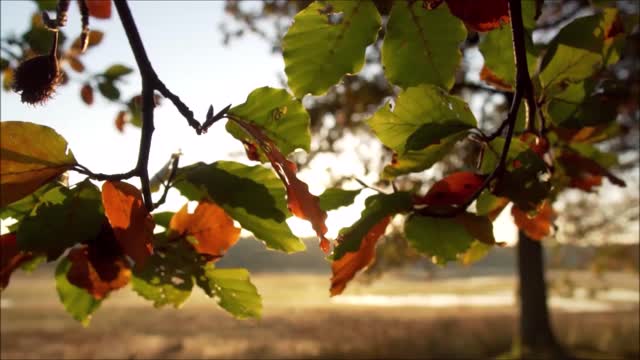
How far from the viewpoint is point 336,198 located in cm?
62

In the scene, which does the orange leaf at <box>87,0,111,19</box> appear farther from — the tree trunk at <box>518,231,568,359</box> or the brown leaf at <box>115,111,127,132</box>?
the tree trunk at <box>518,231,568,359</box>

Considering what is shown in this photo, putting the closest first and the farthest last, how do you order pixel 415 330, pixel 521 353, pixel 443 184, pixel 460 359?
pixel 443 184, pixel 521 353, pixel 460 359, pixel 415 330

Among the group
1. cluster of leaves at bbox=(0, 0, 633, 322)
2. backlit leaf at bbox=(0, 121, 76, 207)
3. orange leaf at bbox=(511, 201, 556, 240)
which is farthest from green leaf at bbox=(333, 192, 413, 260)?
orange leaf at bbox=(511, 201, 556, 240)

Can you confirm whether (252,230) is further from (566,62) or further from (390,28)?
(566,62)

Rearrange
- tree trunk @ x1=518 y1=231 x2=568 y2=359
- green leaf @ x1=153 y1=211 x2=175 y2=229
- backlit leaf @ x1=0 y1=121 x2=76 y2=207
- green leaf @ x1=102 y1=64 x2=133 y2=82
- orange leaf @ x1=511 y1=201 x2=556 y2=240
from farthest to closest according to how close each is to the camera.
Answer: tree trunk @ x1=518 y1=231 x2=568 y2=359 < green leaf @ x1=102 y1=64 x2=133 y2=82 < orange leaf @ x1=511 y1=201 x2=556 y2=240 < green leaf @ x1=153 y1=211 x2=175 y2=229 < backlit leaf @ x1=0 y1=121 x2=76 y2=207

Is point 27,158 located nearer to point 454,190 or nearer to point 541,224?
point 454,190

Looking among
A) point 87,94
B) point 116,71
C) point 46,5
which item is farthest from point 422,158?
point 87,94

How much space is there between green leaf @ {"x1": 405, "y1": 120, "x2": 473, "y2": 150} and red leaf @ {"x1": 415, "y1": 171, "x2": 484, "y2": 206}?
5cm

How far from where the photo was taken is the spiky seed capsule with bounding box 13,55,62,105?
58 centimetres

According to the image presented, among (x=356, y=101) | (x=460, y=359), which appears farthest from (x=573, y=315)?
(x=356, y=101)

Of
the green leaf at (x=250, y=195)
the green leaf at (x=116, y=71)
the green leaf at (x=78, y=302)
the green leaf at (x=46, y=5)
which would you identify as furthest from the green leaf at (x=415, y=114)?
the green leaf at (x=116, y=71)

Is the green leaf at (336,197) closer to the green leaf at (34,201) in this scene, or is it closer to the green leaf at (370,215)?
the green leaf at (370,215)

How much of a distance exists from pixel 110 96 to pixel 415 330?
11.8 m

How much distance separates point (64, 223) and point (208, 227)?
0.52 ft
